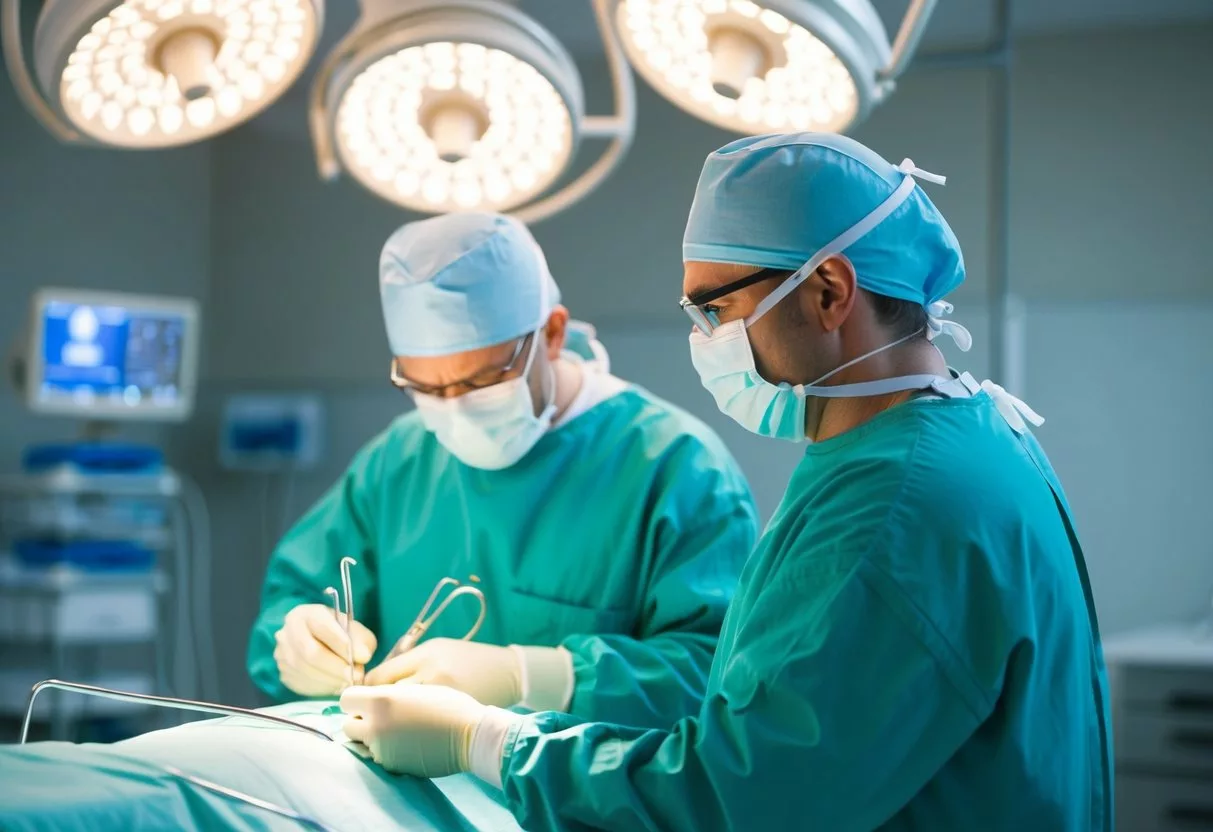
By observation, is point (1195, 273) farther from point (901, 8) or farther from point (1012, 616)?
point (1012, 616)

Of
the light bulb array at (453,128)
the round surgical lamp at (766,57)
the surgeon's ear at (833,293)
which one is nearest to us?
the surgeon's ear at (833,293)

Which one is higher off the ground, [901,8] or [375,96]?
[901,8]

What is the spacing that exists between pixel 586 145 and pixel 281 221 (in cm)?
127

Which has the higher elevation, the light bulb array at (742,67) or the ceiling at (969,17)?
the ceiling at (969,17)

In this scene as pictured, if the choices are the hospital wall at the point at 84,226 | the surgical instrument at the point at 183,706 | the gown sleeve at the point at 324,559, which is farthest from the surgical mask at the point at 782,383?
the hospital wall at the point at 84,226

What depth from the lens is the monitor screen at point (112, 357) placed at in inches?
136

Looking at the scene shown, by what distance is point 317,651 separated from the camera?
1.65 meters

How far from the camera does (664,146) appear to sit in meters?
3.89

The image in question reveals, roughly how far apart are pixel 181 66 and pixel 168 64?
0.02 m

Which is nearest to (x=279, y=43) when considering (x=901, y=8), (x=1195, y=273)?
(x=901, y=8)

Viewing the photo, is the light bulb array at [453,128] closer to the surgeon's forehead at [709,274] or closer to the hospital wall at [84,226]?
the surgeon's forehead at [709,274]

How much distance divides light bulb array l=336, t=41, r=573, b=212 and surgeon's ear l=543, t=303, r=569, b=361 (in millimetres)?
287

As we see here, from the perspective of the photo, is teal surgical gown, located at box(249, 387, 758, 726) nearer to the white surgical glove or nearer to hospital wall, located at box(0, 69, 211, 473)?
the white surgical glove

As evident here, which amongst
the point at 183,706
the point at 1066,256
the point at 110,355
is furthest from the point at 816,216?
the point at 110,355
